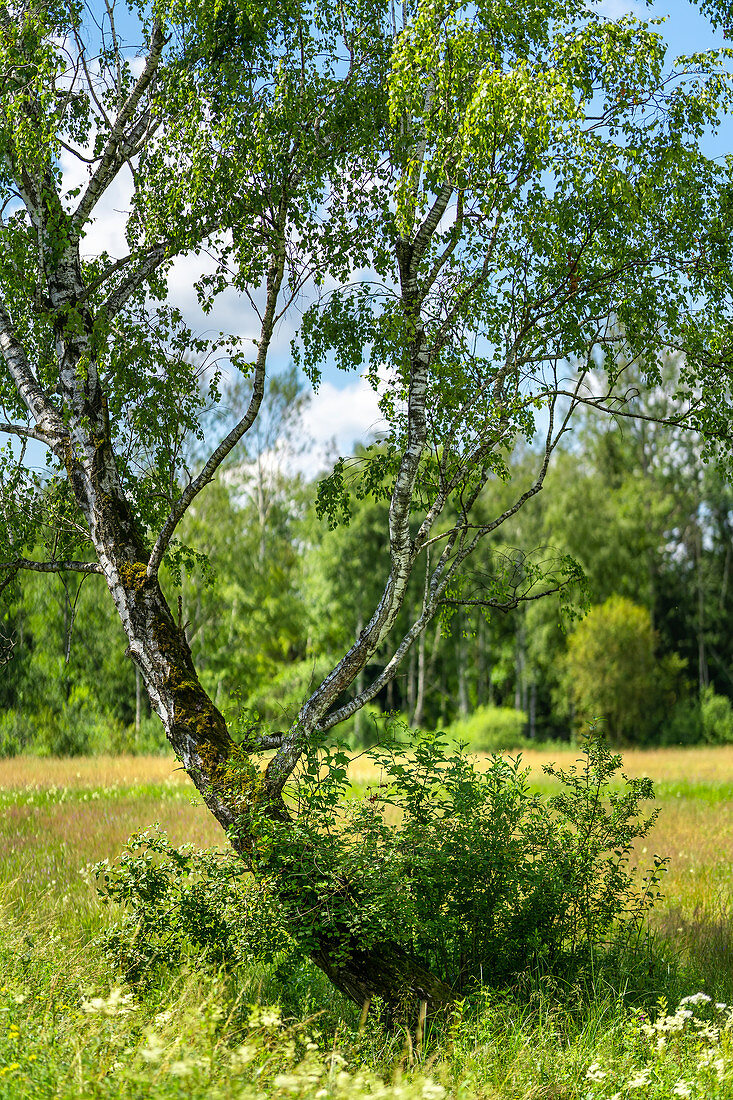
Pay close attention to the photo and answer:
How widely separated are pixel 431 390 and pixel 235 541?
23.8 metres

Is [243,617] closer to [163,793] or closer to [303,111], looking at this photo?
[163,793]

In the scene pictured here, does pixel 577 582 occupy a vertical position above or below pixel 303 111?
below

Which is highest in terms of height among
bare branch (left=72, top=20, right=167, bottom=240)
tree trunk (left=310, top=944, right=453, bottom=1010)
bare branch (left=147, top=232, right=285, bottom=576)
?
bare branch (left=72, top=20, right=167, bottom=240)

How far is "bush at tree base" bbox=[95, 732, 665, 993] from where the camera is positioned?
5.75m

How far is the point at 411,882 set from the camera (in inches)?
223

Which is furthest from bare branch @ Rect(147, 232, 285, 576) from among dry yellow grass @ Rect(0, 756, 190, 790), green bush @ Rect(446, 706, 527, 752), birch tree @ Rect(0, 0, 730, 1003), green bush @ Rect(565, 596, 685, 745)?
green bush @ Rect(565, 596, 685, 745)

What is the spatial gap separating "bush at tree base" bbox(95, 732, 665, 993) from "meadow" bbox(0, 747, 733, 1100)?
281 millimetres

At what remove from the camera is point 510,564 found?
7832 millimetres

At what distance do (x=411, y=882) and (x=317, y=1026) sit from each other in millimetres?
1268

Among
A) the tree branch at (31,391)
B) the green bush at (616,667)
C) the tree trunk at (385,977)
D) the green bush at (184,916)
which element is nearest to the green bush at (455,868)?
the tree trunk at (385,977)

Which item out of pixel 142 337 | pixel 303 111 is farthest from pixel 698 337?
pixel 142 337

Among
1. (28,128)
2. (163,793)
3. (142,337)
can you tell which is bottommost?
(163,793)

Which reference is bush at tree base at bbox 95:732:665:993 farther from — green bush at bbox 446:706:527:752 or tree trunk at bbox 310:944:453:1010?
green bush at bbox 446:706:527:752

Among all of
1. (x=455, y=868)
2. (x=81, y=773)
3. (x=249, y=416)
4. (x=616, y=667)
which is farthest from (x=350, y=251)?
(x=616, y=667)
